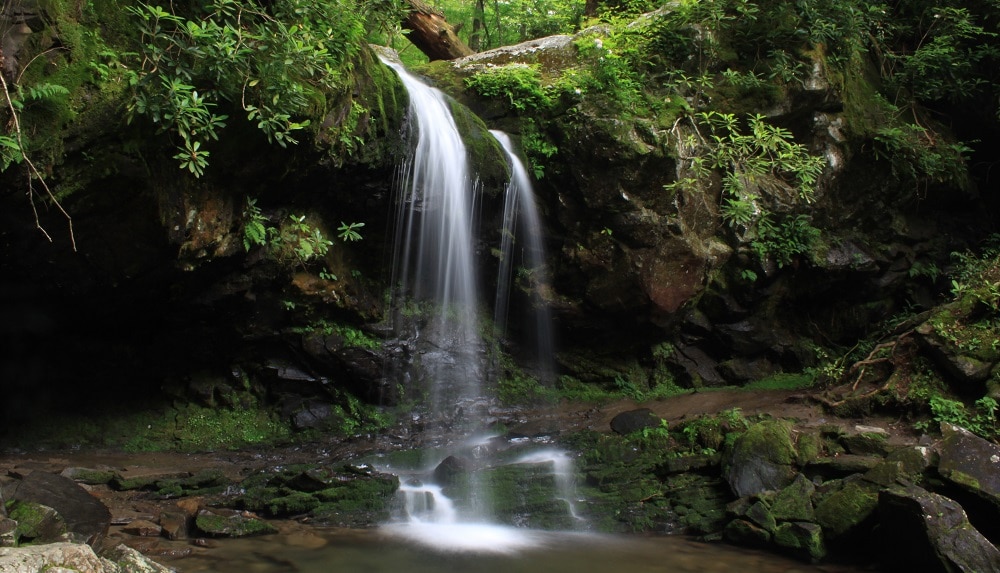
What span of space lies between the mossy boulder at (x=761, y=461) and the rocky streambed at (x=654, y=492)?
14mm

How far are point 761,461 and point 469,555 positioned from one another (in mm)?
3181

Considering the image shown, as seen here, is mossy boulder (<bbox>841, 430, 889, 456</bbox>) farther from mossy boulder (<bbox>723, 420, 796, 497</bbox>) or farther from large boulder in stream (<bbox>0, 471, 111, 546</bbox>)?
large boulder in stream (<bbox>0, 471, 111, 546</bbox>)

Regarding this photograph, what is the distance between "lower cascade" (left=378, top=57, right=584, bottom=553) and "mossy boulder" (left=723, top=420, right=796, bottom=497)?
170 cm

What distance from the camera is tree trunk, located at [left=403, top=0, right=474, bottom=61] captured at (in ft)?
40.4

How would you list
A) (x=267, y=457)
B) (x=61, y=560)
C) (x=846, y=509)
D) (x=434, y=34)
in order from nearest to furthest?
(x=61, y=560) → (x=846, y=509) → (x=267, y=457) → (x=434, y=34)

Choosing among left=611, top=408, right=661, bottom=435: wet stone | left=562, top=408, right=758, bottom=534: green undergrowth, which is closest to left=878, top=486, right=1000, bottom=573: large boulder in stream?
left=562, top=408, right=758, bottom=534: green undergrowth

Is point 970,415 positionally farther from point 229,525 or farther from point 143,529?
point 143,529

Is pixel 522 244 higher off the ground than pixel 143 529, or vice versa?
pixel 522 244

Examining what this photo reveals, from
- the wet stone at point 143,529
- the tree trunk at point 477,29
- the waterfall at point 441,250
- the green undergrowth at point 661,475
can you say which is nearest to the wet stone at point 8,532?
the wet stone at point 143,529

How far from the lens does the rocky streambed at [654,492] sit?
17.0 ft

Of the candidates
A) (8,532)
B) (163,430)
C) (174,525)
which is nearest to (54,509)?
(8,532)

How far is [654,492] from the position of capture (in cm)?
682


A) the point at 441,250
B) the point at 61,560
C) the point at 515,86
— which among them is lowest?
the point at 61,560

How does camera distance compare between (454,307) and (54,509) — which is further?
(454,307)
